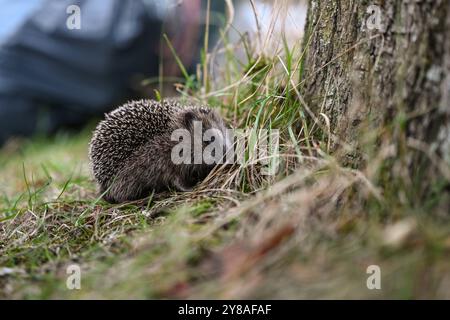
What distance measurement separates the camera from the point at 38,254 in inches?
146

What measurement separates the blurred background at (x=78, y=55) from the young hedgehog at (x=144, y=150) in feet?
12.3

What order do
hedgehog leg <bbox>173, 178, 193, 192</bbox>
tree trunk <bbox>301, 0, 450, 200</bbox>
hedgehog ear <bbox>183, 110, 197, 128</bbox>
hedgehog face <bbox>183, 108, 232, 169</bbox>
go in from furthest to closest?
hedgehog ear <bbox>183, 110, 197, 128</bbox>, hedgehog face <bbox>183, 108, 232, 169</bbox>, hedgehog leg <bbox>173, 178, 193, 192</bbox>, tree trunk <bbox>301, 0, 450, 200</bbox>

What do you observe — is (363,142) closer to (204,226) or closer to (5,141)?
(204,226)

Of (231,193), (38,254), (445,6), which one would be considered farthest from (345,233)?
(38,254)

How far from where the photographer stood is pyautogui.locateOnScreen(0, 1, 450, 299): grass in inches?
110

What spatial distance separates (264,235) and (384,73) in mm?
1259

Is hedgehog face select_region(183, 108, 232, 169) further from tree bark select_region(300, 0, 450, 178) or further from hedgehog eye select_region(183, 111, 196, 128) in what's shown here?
tree bark select_region(300, 0, 450, 178)

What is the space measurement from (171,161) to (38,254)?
1531mm

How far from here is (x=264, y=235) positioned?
10.0 ft

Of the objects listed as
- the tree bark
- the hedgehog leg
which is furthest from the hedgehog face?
the tree bark

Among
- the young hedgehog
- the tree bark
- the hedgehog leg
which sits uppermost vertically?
the tree bark

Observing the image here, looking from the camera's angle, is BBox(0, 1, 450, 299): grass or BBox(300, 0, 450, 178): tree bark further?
BBox(300, 0, 450, 178): tree bark

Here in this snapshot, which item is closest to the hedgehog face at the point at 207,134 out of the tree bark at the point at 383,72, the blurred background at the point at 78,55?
the tree bark at the point at 383,72

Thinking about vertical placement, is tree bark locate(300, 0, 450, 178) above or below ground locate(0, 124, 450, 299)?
above
